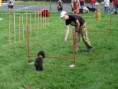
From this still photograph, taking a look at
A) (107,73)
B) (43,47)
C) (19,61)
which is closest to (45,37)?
(43,47)

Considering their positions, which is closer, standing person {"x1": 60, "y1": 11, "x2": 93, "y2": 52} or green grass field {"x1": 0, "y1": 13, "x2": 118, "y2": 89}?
green grass field {"x1": 0, "y1": 13, "x2": 118, "y2": 89}

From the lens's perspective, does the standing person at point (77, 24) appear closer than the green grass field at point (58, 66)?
No

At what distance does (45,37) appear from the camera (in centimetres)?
1903

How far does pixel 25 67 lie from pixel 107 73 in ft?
8.30

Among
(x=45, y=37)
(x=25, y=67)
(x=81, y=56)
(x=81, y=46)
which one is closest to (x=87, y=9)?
(x=45, y=37)

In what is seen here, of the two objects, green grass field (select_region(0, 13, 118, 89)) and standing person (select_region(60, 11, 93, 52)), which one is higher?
standing person (select_region(60, 11, 93, 52))

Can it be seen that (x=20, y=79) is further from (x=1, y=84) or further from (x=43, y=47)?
(x=43, y=47)

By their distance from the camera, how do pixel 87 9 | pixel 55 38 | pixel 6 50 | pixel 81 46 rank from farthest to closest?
pixel 87 9 < pixel 55 38 < pixel 81 46 < pixel 6 50

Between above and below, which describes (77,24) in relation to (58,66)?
above

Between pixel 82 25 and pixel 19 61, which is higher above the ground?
pixel 82 25

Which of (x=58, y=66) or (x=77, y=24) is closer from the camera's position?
(x=58, y=66)

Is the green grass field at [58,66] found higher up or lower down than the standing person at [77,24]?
lower down

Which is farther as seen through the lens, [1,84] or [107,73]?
[107,73]

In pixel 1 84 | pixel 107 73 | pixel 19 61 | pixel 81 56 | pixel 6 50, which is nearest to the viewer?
pixel 1 84
